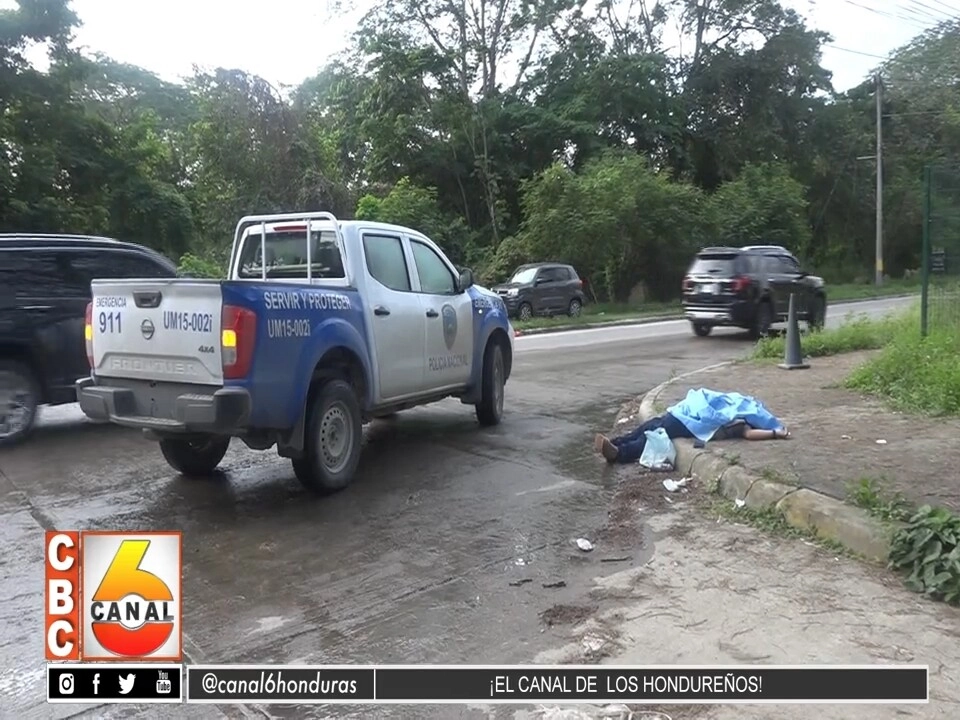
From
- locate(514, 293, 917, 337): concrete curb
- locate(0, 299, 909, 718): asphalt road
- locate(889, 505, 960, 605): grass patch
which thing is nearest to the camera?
locate(0, 299, 909, 718): asphalt road

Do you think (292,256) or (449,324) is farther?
(449,324)

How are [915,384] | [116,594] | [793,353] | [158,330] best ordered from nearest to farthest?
[116,594], [158,330], [915,384], [793,353]

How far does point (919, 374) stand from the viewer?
9.51 meters

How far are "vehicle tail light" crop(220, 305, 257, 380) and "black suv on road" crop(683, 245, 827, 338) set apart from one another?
1513cm

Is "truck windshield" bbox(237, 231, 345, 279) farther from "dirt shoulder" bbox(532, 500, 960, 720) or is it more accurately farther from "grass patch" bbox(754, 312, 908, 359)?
"grass patch" bbox(754, 312, 908, 359)

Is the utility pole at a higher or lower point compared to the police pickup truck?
higher

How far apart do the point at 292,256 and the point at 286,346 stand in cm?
202

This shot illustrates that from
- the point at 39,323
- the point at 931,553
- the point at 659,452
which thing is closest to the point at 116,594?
the point at 931,553

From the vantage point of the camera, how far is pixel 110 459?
8.01 meters

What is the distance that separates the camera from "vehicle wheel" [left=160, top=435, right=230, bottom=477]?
721 centimetres

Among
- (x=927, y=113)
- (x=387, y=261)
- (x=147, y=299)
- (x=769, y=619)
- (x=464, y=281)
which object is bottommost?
(x=769, y=619)

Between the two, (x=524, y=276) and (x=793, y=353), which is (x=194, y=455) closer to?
(x=793, y=353)

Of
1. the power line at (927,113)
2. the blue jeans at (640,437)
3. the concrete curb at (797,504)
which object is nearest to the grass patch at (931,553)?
the concrete curb at (797,504)

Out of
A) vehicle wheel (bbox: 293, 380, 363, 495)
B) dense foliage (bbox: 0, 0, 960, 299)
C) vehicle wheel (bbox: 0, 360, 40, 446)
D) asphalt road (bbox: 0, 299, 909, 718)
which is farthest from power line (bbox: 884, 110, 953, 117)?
vehicle wheel (bbox: 0, 360, 40, 446)
